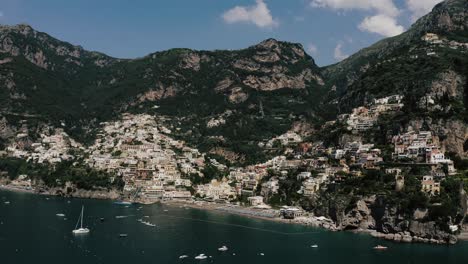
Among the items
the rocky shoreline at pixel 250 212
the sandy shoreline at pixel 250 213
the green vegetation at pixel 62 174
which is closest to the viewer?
the rocky shoreline at pixel 250 212

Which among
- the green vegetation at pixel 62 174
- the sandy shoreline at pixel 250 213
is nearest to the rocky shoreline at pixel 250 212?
the sandy shoreline at pixel 250 213

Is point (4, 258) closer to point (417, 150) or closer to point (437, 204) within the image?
point (437, 204)

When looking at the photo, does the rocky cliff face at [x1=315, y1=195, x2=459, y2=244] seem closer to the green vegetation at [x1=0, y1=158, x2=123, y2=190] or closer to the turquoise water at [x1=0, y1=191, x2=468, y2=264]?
the turquoise water at [x1=0, y1=191, x2=468, y2=264]

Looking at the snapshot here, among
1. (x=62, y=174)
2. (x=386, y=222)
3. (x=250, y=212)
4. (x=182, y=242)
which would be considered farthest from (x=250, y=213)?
(x=62, y=174)

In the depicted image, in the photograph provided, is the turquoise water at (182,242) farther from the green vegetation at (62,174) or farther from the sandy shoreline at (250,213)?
the green vegetation at (62,174)

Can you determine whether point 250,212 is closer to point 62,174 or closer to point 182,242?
point 182,242

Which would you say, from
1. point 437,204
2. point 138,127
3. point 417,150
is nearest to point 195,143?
point 138,127
